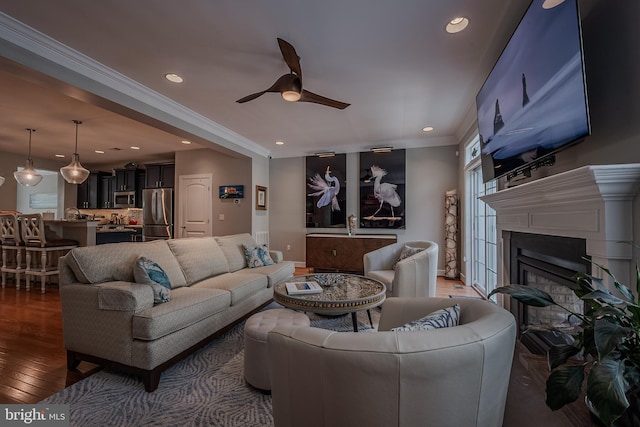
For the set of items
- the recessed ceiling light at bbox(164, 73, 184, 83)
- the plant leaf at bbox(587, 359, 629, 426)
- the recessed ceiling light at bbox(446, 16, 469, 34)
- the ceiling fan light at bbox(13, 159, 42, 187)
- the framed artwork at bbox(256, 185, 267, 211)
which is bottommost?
the plant leaf at bbox(587, 359, 629, 426)

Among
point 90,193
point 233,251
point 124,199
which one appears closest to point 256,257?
point 233,251

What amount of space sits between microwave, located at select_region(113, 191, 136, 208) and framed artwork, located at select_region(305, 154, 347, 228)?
4496mm

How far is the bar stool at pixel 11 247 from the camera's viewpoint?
433 centimetres

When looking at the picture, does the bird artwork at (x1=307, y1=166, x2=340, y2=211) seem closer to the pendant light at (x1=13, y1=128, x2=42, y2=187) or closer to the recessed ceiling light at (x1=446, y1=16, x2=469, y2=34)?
the recessed ceiling light at (x1=446, y1=16, x2=469, y2=34)

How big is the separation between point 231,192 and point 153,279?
359cm

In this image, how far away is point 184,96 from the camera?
3.33 m

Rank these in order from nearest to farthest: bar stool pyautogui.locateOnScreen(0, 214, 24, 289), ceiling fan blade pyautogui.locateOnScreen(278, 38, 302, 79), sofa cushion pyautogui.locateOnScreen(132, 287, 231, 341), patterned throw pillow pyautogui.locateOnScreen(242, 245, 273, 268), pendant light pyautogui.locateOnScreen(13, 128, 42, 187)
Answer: sofa cushion pyautogui.locateOnScreen(132, 287, 231, 341) < ceiling fan blade pyautogui.locateOnScreen(278, 38, 302, 79) < patterned throw pillow pyautogui.locateOnScreen(242, 245, 273, 268) < bar stool pyautogui.locateOnScreen(0, 214, 24, 289) < pendant light pyautogui.locateOnScreen(13, 128, 42, 187)

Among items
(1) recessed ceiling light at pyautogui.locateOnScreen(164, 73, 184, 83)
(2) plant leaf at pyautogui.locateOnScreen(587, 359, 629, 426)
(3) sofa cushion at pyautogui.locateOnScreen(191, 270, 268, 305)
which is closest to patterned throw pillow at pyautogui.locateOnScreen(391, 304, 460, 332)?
(2) plant leaf at pyautogui.locateOnScreen(587, 359, 629, 426)

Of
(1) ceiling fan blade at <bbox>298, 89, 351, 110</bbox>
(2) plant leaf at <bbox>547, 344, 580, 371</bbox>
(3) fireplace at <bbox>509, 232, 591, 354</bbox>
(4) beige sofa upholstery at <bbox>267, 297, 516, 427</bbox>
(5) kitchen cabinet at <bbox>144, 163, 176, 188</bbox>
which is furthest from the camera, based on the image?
(5) kitchen cabinet at <bbox>144, 163, 176, 188</bbox>

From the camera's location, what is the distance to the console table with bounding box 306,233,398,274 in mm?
5035

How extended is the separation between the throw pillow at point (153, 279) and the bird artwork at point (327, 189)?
3.78 meters

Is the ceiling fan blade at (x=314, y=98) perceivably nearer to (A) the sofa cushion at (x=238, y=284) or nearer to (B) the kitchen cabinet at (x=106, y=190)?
(A) the sofa cushion at (x=238, y=284)

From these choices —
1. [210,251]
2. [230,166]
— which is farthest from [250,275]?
[230,166]

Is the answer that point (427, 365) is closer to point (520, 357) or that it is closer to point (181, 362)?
point (520, 357)
